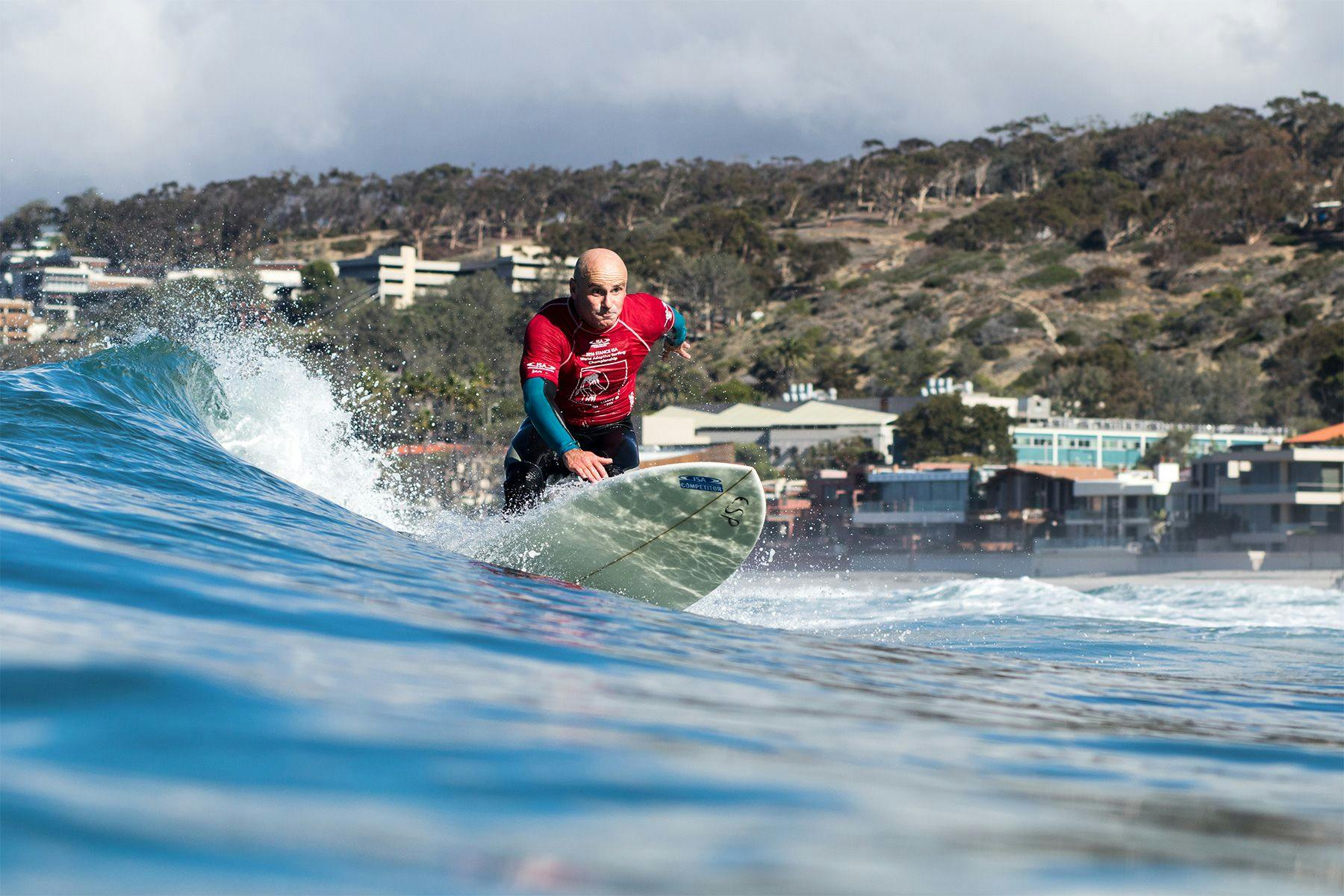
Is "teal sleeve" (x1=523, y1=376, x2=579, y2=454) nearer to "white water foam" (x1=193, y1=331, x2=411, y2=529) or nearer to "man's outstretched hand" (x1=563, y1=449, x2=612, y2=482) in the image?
"man's outstretched hand" (x1=563, y1=449, x2=612, y2=482)

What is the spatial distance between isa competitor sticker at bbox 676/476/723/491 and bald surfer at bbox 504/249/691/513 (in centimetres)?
35

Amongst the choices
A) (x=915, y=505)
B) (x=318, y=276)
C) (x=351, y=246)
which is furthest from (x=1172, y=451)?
(x=351, y=246)

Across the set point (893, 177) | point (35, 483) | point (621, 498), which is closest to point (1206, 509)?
point (621, 498)

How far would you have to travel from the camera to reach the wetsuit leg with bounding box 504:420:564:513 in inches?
223

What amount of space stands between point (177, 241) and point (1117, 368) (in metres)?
40.1

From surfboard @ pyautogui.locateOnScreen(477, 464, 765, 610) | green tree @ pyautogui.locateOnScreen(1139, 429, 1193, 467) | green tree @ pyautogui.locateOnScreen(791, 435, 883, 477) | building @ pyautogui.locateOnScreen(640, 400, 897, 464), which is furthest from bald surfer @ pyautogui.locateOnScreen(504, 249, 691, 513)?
building @ pyautogui.locateOnScreen(640, 400, 897, 464)

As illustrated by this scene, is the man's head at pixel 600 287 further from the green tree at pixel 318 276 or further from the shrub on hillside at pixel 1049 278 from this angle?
the shrub on hillside at pixel 1049 278

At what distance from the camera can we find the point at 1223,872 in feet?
4.33

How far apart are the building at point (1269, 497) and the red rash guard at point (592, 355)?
24.9m

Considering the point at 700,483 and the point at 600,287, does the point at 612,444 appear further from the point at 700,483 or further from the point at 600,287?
the point at 600,287

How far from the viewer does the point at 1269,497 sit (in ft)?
102

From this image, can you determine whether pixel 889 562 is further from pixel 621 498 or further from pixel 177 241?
pixel 177 241

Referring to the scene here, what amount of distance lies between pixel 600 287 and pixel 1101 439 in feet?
158

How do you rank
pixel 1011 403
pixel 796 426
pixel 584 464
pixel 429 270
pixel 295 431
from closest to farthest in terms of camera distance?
1. pixel 584 464
2. pixel 295 431
3. pixel 796 426
4. pixel 1011 403
5. pixel 429 270
